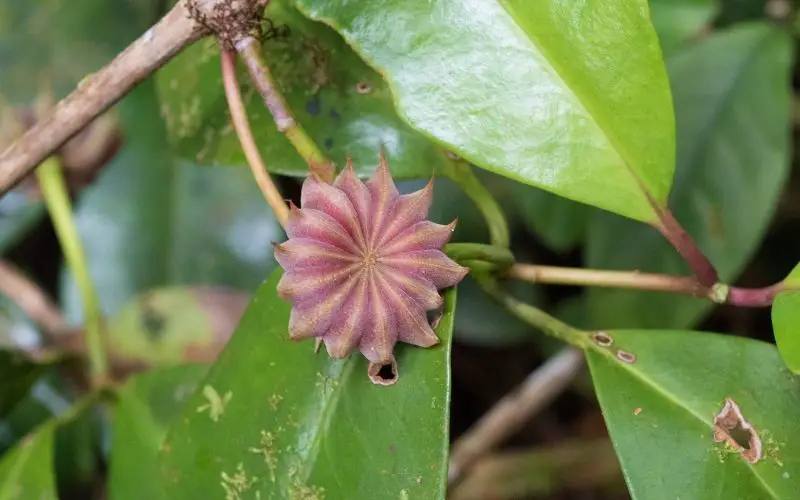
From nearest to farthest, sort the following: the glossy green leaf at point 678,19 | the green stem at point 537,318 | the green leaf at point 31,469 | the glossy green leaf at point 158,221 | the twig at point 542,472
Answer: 1. the green stem at point 537,318
2. the green leaf at point 31,469
3. the glossy green leaf at point 678,19
4. the glossy green leaf at point 158,221
5. the twig at point 542,472

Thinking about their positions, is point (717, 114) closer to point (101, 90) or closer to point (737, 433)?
point (737, 433)

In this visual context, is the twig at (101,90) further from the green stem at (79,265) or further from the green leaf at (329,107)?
the green stem at (79,265)

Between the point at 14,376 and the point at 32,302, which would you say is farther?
the point at 32,302

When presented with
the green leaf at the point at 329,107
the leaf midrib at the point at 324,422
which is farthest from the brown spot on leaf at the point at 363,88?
the leaf midrib at the point at 324,422

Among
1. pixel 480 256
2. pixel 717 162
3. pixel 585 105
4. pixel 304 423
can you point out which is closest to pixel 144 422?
pixel 304 423

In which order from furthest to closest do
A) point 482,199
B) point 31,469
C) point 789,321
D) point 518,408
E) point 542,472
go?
point 542,472, point 518,408, point 31,469, point 482,199, point 789,321

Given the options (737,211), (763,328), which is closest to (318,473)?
(737,211)

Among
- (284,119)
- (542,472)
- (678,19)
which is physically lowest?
(542,472)

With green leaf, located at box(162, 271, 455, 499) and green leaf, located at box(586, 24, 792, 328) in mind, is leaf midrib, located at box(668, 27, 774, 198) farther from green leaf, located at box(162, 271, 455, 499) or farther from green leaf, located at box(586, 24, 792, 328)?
green leaf, located at box(162, 271, 455, 499)
